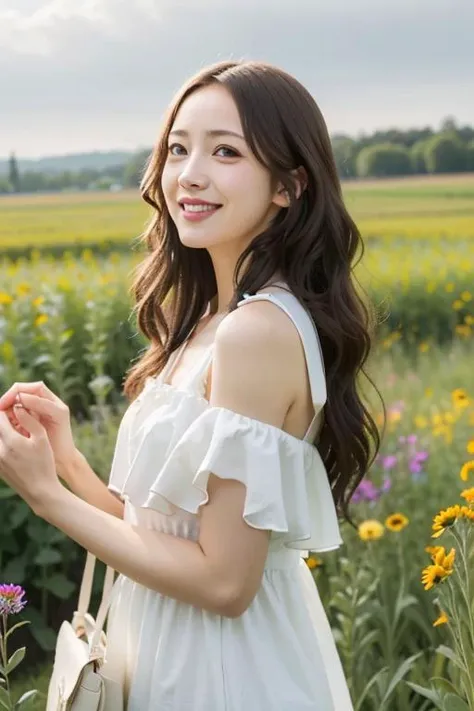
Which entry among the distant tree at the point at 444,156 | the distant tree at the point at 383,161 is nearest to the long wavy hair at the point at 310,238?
the distant tree at the point at 383,161

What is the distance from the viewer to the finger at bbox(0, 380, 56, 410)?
1.56 meters

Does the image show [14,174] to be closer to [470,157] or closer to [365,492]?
[365,492]

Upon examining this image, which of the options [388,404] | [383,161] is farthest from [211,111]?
[383,161]

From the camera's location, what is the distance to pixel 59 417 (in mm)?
1646

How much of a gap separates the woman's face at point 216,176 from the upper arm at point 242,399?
0.14 m

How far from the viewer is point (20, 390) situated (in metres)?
1.59

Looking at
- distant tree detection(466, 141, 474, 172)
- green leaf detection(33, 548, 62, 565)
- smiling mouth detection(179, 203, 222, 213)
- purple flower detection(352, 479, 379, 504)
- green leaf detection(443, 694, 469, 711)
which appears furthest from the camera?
distant tree detection(466, 141, 474, 172)

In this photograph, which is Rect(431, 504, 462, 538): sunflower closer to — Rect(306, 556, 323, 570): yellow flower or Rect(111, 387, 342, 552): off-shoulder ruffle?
Rect(111, 387, 342, 552): off-shoulder ruffle

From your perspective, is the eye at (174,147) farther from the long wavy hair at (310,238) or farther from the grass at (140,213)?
the grass at (140,213)

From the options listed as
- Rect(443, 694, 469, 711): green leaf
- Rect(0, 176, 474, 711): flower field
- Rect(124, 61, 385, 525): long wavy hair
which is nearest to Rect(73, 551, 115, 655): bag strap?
Rect(124, 61, 385, 525): long wavy hair

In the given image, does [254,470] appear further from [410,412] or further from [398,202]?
[398,202]

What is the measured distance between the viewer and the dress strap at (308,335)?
1459 mm

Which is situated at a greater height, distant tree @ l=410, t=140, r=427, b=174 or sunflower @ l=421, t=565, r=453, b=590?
distant tree @ l=410, t=140, r=427, b=174

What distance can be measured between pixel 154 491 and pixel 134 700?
0.29 meters
